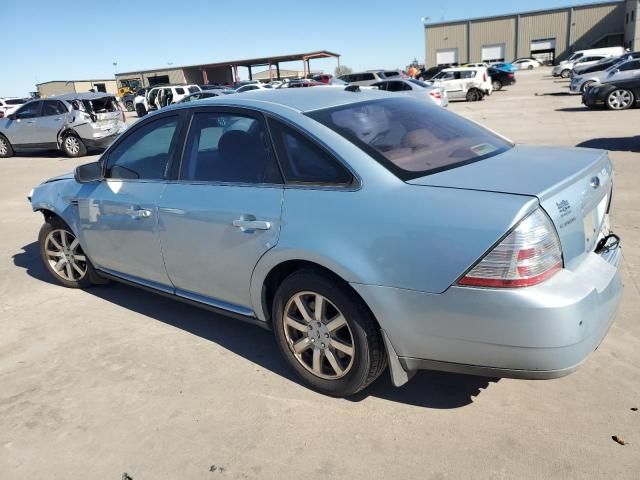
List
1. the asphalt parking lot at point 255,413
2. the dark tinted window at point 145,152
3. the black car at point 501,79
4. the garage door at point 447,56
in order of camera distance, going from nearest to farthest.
Answer: the asphalt parking lot at point 255,413 < the dark tinted window at point 145,152 < the black car at point 501,79 < the garage door at point 447,56

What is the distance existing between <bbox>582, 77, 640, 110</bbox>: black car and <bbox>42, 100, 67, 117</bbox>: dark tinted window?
602 inches

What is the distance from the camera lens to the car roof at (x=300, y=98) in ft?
10.4

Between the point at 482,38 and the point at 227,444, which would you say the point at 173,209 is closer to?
the point at 227,444

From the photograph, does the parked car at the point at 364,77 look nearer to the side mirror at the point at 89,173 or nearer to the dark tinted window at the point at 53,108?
the dark tinted window at the point at 53,108

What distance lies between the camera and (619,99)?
16.2 m

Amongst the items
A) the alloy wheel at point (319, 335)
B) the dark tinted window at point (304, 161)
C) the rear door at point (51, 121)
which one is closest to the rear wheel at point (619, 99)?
the rear door at point (51, 121)

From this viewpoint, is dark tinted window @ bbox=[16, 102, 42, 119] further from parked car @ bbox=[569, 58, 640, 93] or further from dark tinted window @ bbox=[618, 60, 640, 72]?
dark tinted window @ bbox=[618, 60, 640, 72]

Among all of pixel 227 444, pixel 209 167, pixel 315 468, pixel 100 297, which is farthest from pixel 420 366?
pixel 100 297

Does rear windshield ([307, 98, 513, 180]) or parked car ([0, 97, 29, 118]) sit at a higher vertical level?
rear windshield ([307, 98, 513, 180])

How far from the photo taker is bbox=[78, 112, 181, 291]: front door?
3.63m

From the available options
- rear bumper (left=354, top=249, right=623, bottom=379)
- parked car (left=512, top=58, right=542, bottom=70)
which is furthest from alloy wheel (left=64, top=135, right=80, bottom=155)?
parked car (left=512, top=58, right=542, bottom=70)

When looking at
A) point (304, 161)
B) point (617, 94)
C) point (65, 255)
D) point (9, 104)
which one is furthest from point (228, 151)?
point (9, 104)

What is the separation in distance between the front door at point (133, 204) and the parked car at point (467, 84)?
24.0 m

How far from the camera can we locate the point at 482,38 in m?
67.7
